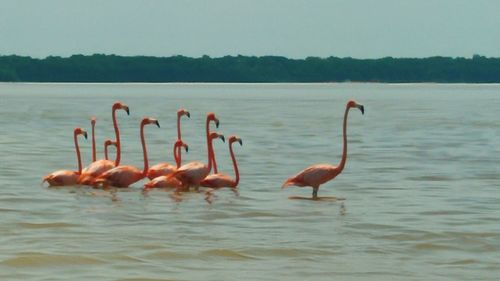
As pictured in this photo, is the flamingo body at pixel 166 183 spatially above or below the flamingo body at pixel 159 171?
below

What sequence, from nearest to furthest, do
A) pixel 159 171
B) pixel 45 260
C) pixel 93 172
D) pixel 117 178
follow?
pixel 45 260 → pixel 117 178 → pixel 93 172 → pixel 159 171

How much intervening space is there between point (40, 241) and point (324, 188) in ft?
22.3

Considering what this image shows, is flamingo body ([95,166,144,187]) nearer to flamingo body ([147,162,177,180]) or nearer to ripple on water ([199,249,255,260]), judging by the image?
flamingo body ([147,162,177,180])

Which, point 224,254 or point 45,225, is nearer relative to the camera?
point 224,254

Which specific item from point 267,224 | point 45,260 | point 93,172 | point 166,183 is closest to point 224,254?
point 45,260

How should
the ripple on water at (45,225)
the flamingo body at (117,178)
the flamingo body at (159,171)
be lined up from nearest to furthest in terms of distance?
the ripple on water at (45,225) → the flamingo body at (117,178) → the flamingo body at (159,171)

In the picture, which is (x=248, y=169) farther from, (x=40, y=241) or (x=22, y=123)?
(x=22, y=123)

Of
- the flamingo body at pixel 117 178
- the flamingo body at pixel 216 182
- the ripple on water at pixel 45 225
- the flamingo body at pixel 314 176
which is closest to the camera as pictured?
the ripple on water at pixel 45 225

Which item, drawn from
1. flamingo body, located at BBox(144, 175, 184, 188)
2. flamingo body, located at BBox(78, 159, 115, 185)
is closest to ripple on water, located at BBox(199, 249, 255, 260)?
flamingo body, located at BBox(144, 175, 184, 188)

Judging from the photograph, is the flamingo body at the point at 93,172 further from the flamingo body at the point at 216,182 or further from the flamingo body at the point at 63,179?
the flamingo body at the point at 216,182

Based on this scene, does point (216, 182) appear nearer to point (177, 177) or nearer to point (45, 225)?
point (177, 177)

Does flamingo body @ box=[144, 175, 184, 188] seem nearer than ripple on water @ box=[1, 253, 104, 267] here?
No

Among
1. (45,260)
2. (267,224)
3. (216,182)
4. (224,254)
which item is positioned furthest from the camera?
(216,182)

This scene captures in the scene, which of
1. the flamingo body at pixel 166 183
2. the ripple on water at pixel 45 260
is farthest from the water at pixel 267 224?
the flamingo body at pixel 166 183
